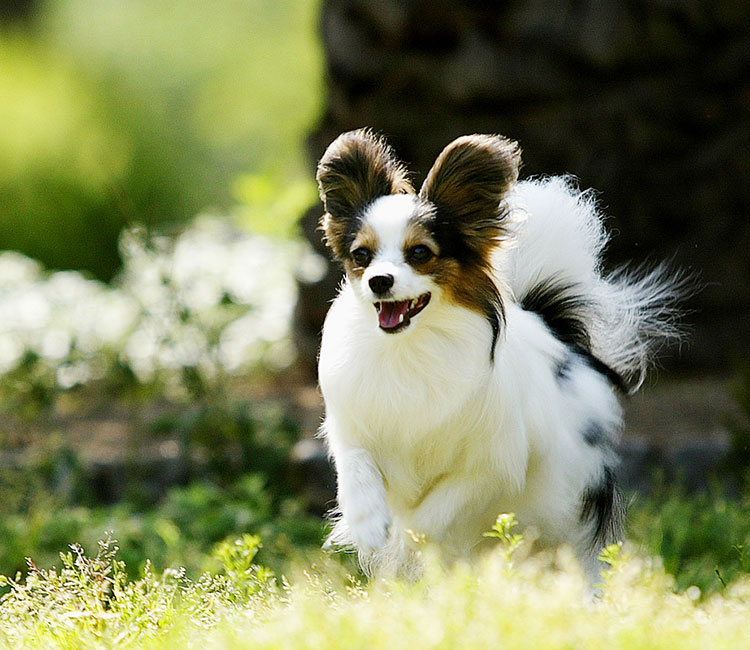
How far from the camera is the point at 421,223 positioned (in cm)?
438

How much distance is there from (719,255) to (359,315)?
4736mm

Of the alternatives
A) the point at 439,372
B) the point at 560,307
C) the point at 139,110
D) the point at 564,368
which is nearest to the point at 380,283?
the point at 439,372

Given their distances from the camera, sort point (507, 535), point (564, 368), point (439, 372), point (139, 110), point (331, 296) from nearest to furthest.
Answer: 1. point (507, 535)
2. point (439, 372)
3. point (564, 368)
4. point (331, 296)
5. point (139, 110)

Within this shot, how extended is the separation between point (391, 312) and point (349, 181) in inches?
24.3

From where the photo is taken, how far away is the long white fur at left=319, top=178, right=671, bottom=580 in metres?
4.45

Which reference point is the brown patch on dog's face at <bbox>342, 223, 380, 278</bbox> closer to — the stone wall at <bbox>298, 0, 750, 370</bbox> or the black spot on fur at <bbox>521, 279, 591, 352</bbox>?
the black spot on fur at <bbox>521, 279, 591, 352</bbox>

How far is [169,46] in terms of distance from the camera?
67.5 ft

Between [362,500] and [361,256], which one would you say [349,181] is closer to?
[361,256]

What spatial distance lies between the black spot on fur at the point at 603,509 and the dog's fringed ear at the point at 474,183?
1238mm

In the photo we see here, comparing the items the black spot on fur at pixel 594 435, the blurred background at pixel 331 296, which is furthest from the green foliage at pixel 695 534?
the black spot on fur at pixel 594 435

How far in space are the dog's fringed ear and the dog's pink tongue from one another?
40 centimetres

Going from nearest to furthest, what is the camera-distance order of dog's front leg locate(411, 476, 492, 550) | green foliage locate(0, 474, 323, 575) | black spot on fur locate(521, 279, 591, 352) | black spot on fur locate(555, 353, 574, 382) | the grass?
1. the grass
2. dog's front leg locate(411, 476, 492, 550)
3. black spot on fur locate(555, 353, 574, 382)
4. black spot on fur locate(521, 279, 591, 352)
5. green foliage locate(0, 474, 323, 575)

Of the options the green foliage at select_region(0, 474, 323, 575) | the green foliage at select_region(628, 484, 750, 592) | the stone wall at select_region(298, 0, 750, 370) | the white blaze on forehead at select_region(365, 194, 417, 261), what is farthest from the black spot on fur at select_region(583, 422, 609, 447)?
the stone wall at select_region(298, 0, 750, 370)

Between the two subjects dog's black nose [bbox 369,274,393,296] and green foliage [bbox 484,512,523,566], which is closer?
green foliage [bbox 484,512,523,566]
